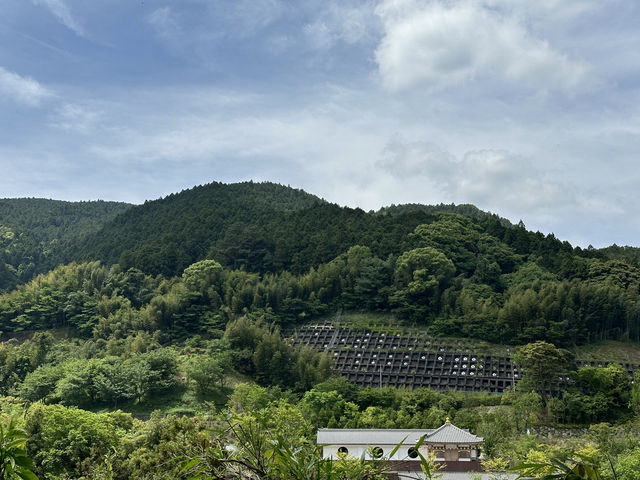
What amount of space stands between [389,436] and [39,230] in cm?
6381

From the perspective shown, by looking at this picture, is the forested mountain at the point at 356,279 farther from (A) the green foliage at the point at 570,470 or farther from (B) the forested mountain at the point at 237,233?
(A) the green foliage at the point at 570,470

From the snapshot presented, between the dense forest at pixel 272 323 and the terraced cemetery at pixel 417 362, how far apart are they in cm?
170

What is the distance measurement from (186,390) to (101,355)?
23.2ft

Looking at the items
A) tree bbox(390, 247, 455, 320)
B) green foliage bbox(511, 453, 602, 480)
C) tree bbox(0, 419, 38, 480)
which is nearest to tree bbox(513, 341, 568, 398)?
tree bbox(390, 247, 455, 320)

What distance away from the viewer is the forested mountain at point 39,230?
67125 mm

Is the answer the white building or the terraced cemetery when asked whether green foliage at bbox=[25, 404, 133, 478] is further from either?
the terraced cemetery

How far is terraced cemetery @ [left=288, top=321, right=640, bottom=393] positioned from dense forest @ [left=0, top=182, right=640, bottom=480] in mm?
1703

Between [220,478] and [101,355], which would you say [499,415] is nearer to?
[101,355]

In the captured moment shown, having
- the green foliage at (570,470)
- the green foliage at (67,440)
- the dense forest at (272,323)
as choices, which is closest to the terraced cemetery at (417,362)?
the dense forest at (272,323)

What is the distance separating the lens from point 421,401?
27641mm

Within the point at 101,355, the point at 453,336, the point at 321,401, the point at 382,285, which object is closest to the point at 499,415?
the point at 321,401

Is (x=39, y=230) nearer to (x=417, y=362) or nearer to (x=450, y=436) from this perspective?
(x=417, y=362)

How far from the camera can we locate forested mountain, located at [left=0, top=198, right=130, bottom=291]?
6712 centimetres

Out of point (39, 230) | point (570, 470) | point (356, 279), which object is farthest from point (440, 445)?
point (39, 230)
